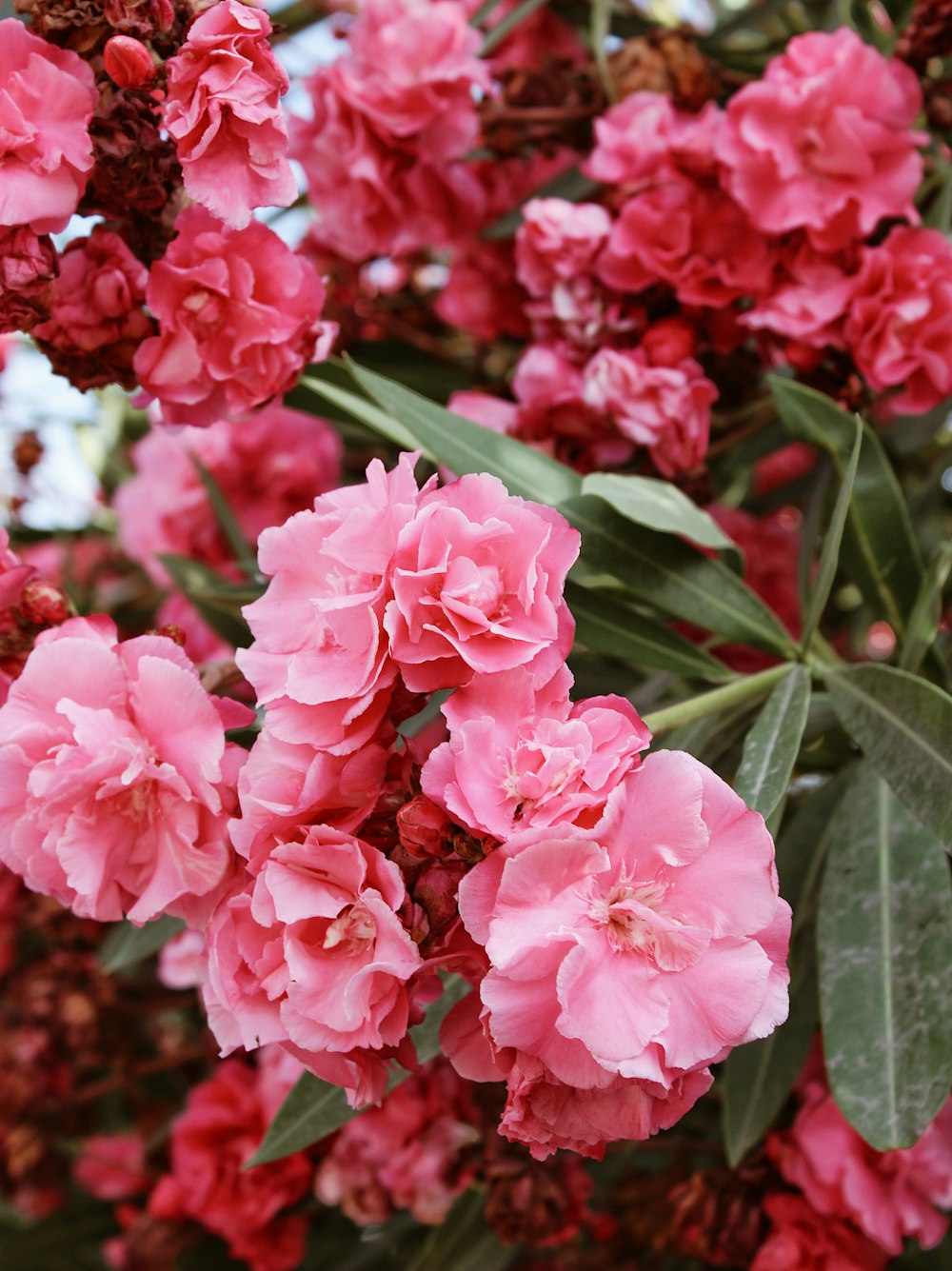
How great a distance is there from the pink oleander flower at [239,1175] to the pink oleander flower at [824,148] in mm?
855

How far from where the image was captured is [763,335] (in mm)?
977

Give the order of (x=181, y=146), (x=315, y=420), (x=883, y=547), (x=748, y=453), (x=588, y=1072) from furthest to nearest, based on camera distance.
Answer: (x=315, y=420)
(x=748, y=453)
(x=883, y=547)
(x=181, y=146)
(x=588, y=1072)

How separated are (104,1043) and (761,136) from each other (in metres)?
1.10

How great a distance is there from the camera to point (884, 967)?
0.78 m

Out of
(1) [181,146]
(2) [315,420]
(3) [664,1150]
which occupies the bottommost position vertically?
(3) [664,1150]

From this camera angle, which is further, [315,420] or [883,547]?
[315,420]

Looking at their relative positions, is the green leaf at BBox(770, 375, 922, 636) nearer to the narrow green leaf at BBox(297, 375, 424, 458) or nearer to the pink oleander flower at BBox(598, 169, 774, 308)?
the pink oleander flower at BBox(598, 169, 774, 308)

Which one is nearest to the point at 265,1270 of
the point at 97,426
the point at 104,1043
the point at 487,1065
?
the point at 104,1043

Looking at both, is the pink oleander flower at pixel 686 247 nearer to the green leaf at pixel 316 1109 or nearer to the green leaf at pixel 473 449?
the green leaf at pixel 473 449

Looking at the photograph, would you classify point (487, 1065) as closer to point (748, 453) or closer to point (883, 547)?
point (883, 547)

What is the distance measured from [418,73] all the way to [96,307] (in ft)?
1.57

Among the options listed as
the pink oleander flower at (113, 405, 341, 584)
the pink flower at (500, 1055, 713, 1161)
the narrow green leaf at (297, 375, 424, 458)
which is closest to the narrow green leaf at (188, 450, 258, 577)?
the pink oleander flower at (113, 405, 341, 584)

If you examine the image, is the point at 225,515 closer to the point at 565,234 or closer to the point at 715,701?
the point at 565,234

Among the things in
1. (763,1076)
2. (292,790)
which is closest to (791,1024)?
Result: (763,1076)
